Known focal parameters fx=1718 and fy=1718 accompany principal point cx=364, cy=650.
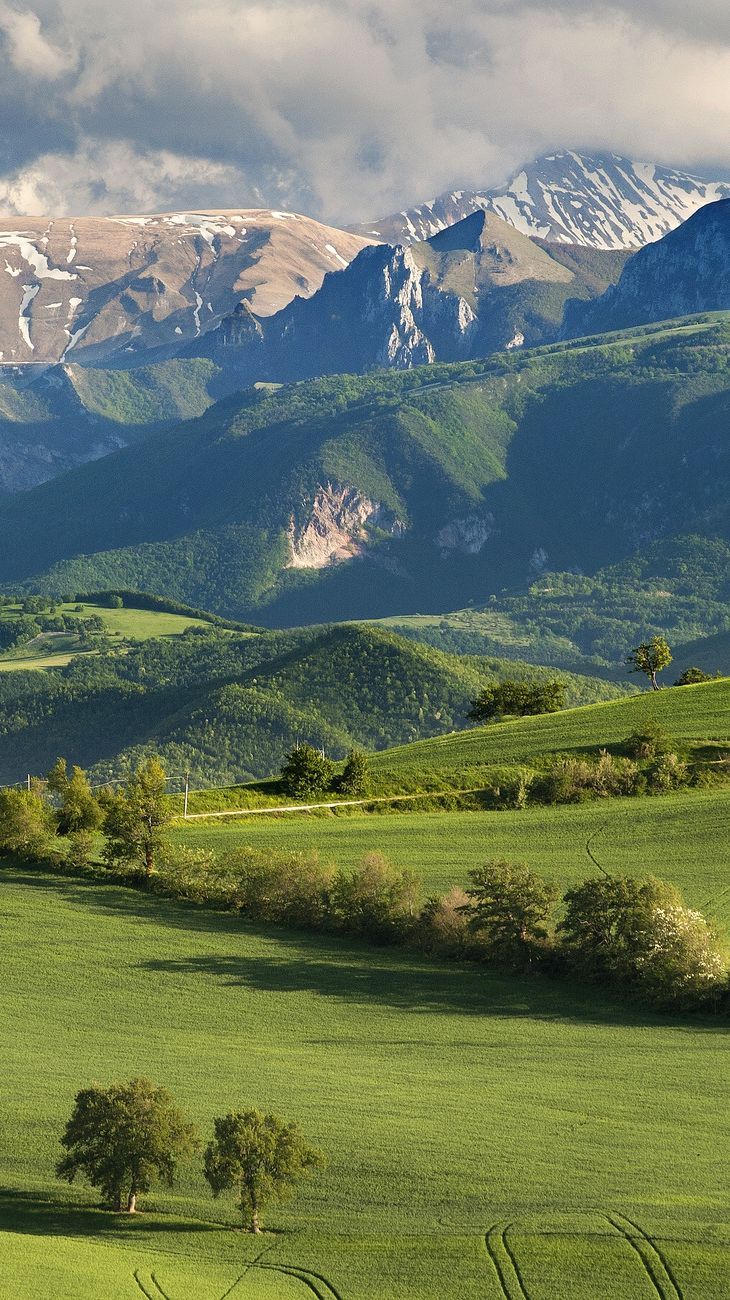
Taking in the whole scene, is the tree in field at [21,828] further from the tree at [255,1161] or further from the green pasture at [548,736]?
the tree at [255,1161]

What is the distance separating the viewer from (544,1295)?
52.8m

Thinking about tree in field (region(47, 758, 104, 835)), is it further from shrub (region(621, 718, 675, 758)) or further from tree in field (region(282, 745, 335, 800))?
shrub (region(621, 718, 675, 758))

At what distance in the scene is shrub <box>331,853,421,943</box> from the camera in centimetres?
9800

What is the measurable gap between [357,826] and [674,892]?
118 feet

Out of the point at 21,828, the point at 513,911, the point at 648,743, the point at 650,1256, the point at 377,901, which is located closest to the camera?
the point at 650,1256

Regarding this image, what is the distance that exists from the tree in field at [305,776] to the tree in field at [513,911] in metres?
42.9

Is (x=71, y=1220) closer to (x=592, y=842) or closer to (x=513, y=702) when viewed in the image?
(x=592, y=842)

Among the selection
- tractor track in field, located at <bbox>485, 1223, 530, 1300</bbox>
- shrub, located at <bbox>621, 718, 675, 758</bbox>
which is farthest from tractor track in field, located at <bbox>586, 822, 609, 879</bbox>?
tractor track in field, located at <bbox>485, 1223, 530, 1300</bbox>

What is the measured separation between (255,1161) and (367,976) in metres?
32.2

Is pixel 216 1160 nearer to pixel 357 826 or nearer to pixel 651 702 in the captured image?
pixel 357 826

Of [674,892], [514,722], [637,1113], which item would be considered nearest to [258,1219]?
[637,1113]

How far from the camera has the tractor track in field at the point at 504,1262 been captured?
53.1 meters

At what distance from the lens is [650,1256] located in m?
54.8

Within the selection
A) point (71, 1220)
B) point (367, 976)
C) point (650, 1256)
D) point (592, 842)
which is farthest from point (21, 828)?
point (650, 1256)
